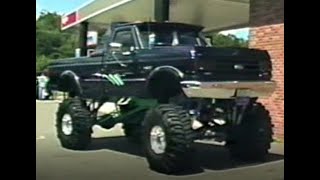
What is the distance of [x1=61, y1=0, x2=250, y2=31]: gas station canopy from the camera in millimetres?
7184

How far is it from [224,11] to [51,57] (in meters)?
2.70

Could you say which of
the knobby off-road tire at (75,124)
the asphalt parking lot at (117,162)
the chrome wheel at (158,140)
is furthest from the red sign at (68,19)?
the chrome wheel at (158,140)

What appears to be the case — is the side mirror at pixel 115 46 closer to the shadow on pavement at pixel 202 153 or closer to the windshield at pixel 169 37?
the windshield at pixel 169 37

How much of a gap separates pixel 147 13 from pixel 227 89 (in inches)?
54.7

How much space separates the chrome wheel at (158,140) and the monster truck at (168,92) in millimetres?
12

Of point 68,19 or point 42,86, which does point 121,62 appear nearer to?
point 68,19

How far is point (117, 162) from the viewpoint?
25.0 ft

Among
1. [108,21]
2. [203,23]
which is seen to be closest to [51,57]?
[108,21]

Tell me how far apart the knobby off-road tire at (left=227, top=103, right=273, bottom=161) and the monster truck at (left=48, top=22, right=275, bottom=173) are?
13mm

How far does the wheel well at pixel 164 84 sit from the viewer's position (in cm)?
723

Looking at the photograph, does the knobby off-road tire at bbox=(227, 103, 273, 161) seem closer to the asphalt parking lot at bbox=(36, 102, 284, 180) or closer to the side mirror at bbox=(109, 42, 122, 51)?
the asphalt parking lot at bbox=(36, 102, 284, 180)

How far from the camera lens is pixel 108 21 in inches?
298
